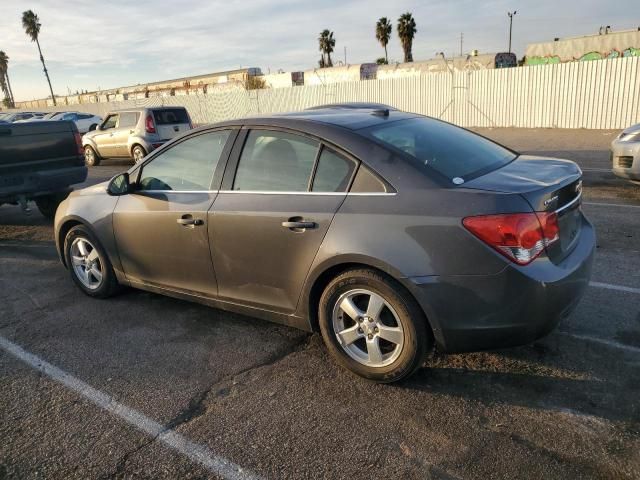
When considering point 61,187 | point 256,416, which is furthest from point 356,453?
point 61,187

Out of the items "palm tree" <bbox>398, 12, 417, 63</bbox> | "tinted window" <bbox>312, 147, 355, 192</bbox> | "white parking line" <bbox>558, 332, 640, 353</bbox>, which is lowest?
"white parking line" <bbox>558, 332, 640, 353</bbox>

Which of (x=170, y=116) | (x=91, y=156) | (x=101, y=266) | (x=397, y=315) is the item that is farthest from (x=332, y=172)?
(x=91, y=156)

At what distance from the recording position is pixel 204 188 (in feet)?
12.5

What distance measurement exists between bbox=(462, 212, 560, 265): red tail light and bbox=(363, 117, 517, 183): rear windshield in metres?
0.37

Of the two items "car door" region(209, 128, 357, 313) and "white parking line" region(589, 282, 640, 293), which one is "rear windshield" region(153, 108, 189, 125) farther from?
"white parking line" region(589, 282, 640, 293)

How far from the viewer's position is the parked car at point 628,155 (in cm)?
716

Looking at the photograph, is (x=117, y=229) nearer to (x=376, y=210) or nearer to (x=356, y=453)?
(x=376, y=210)

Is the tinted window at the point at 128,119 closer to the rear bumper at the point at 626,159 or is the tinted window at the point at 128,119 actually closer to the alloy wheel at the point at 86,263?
the alloy wheel at the point at 86,263

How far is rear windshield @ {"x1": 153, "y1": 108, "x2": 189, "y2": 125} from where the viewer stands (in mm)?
14586

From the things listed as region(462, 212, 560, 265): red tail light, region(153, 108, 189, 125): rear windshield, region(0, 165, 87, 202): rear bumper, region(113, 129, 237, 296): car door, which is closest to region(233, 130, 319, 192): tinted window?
region(113, 129, 237, 296): car door

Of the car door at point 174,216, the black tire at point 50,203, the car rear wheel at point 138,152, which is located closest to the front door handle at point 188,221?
the car door at point 174,216

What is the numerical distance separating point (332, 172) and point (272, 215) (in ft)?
1.58

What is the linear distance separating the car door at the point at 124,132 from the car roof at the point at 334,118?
39.4 feet

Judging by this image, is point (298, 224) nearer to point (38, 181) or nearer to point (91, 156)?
point (38, 181)
